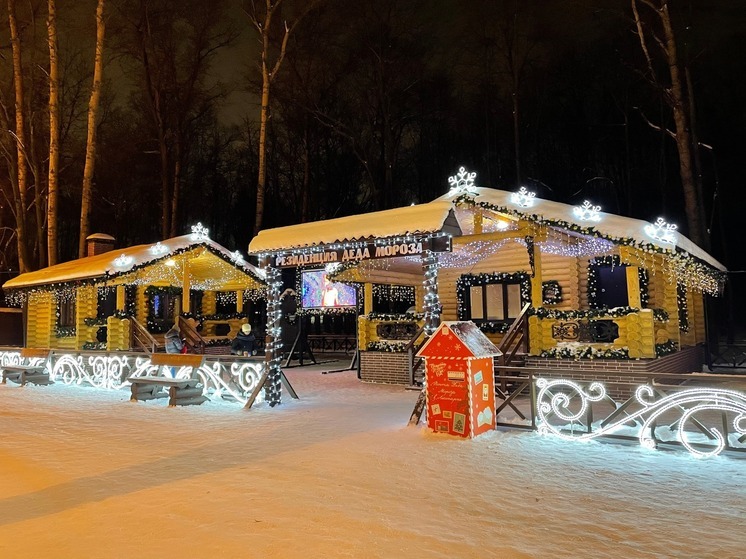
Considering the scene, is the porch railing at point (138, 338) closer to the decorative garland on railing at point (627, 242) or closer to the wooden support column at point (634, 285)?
the decorative garland on railing at point (627, 242)

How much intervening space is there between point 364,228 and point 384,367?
245 inches

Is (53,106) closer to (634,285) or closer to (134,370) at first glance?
(134,370)

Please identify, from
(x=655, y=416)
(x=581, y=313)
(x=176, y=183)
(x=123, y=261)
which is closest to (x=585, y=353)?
(x=581, y=313)

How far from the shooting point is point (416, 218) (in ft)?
31.7

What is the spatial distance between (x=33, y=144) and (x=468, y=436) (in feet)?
105

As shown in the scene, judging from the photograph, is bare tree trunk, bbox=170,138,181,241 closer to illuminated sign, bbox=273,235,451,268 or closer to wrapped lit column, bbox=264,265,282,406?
wrapped lit column, bbox=264,265,282,406

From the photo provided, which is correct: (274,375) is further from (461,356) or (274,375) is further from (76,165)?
(76,165)

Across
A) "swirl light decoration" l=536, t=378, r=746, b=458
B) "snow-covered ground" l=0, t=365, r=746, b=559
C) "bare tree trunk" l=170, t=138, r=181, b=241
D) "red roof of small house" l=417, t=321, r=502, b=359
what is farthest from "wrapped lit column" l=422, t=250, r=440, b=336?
Answer: "bare tree trunk" l=170, t=138, r=181, b=241

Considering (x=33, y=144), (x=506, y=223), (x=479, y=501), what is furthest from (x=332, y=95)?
(x=479, y=501)

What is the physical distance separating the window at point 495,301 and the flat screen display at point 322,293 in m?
7.60

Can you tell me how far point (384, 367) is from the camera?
1539 centimetres

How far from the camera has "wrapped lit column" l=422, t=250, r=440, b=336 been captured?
9750 mm

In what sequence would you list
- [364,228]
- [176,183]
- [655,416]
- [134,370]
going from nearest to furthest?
[655,416], [364,228], [134,370], [176,183]

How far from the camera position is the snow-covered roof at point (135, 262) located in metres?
18.2
